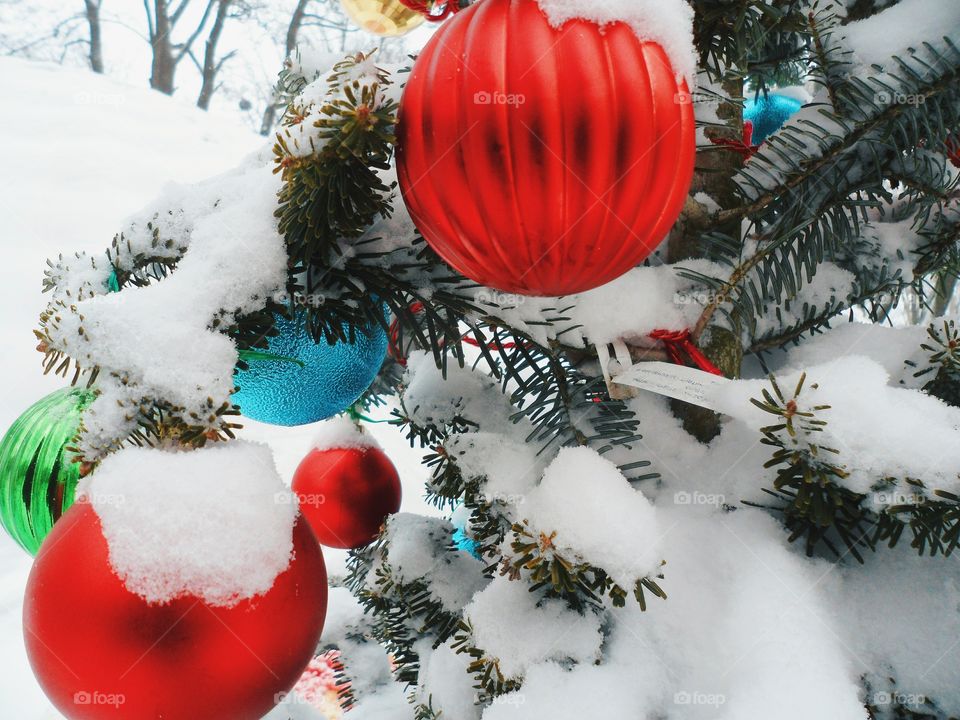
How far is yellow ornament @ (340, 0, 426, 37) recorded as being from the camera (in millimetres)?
624

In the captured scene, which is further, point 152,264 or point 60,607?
point 152,264

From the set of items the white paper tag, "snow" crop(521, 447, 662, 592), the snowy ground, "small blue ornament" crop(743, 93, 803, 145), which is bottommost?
the snowy ground

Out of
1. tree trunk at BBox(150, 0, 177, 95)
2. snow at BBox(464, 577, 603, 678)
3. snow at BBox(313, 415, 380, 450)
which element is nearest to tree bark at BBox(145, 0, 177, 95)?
tree trunk at BBox(150, 0, 177, 95)

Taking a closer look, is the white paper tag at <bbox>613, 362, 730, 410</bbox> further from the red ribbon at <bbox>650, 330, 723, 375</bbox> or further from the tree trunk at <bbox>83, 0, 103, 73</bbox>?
the tree trunk at <bbox>83, 0, 103, 73</bbox>

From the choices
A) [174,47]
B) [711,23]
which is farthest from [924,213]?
[174,47]

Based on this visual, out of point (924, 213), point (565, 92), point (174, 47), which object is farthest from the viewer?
point (174, 47)

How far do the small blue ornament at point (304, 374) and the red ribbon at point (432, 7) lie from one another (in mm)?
254

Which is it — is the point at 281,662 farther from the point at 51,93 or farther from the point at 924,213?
the point at 51,93

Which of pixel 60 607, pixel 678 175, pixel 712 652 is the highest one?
pixel 678 175

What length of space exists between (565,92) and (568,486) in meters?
0.27

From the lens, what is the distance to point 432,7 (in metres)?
0.49

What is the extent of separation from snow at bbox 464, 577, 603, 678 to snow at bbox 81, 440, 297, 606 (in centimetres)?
19

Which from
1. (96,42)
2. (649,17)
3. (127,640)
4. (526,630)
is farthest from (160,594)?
(96,42)

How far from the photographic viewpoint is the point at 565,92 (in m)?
0.33
